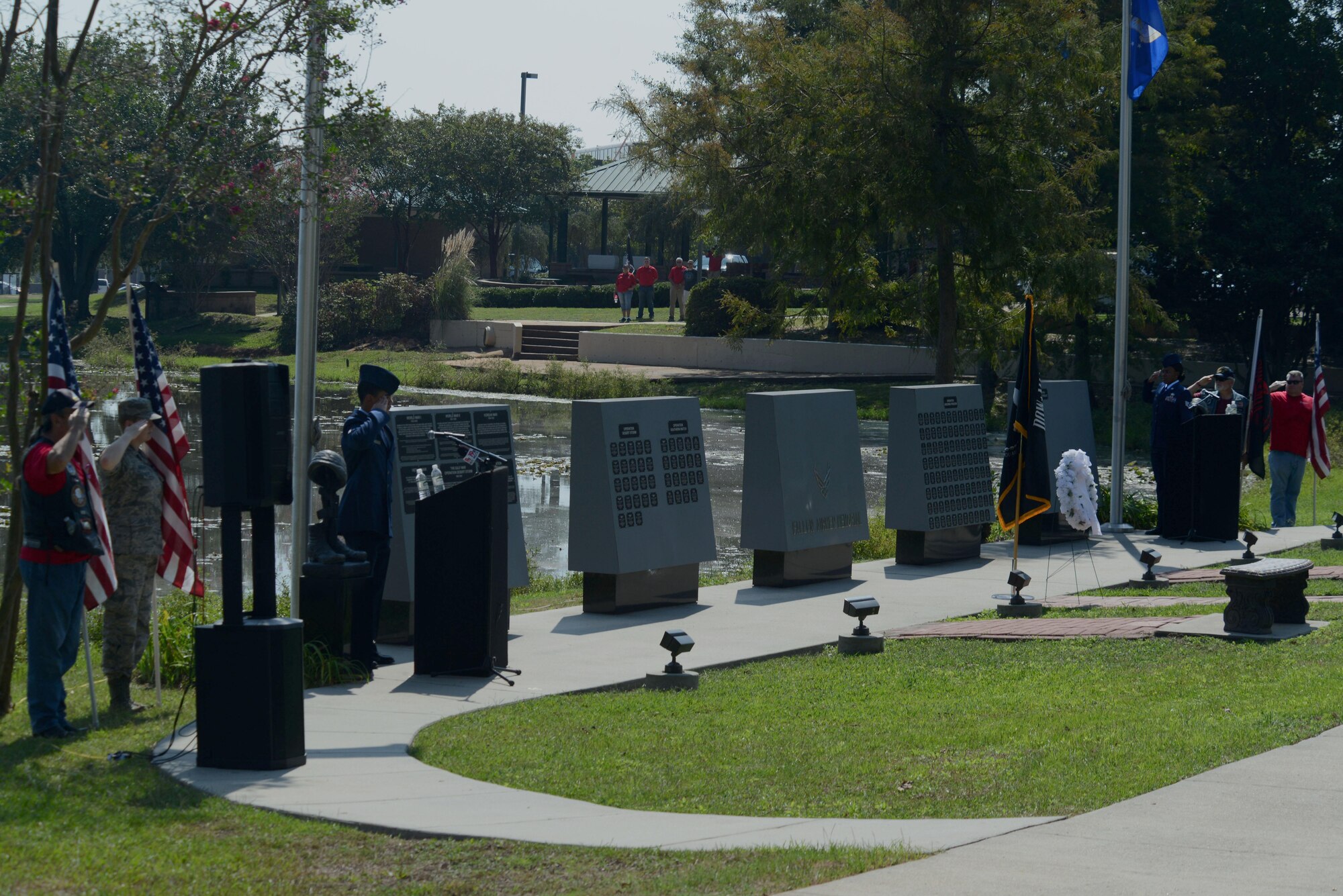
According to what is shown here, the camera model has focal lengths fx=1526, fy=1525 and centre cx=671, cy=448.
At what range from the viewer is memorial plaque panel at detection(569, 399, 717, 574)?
12.4m

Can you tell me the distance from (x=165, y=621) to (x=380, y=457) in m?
1.96

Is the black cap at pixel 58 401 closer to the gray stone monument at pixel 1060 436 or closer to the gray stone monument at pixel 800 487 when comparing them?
the gray stone monument at pixel 800 487

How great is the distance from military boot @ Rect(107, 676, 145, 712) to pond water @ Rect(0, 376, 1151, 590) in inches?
76.9

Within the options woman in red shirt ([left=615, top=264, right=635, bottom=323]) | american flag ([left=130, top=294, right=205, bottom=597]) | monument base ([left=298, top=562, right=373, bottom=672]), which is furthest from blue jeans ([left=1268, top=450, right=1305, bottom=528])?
woman in red shirt ([left=615, top=264, right=635, bottom=323])

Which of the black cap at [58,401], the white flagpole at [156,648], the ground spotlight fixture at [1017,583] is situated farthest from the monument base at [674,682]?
the black cap at [58,401]

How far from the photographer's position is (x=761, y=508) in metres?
13.9

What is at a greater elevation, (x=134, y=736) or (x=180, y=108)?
(x=180, y=108)

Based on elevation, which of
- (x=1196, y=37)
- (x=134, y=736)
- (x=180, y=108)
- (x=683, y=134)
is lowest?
(x=134, y=736)

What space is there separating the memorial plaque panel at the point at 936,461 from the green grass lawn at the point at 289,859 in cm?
972

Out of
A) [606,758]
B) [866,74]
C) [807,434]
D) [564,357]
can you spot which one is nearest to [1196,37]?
[866,74]

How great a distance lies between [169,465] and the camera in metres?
9.43

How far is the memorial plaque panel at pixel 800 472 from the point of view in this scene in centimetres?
1373

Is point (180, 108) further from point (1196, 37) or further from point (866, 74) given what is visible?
point (1196, 37)

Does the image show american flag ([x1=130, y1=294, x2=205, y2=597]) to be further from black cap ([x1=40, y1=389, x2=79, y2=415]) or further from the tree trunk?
the tree trunk
